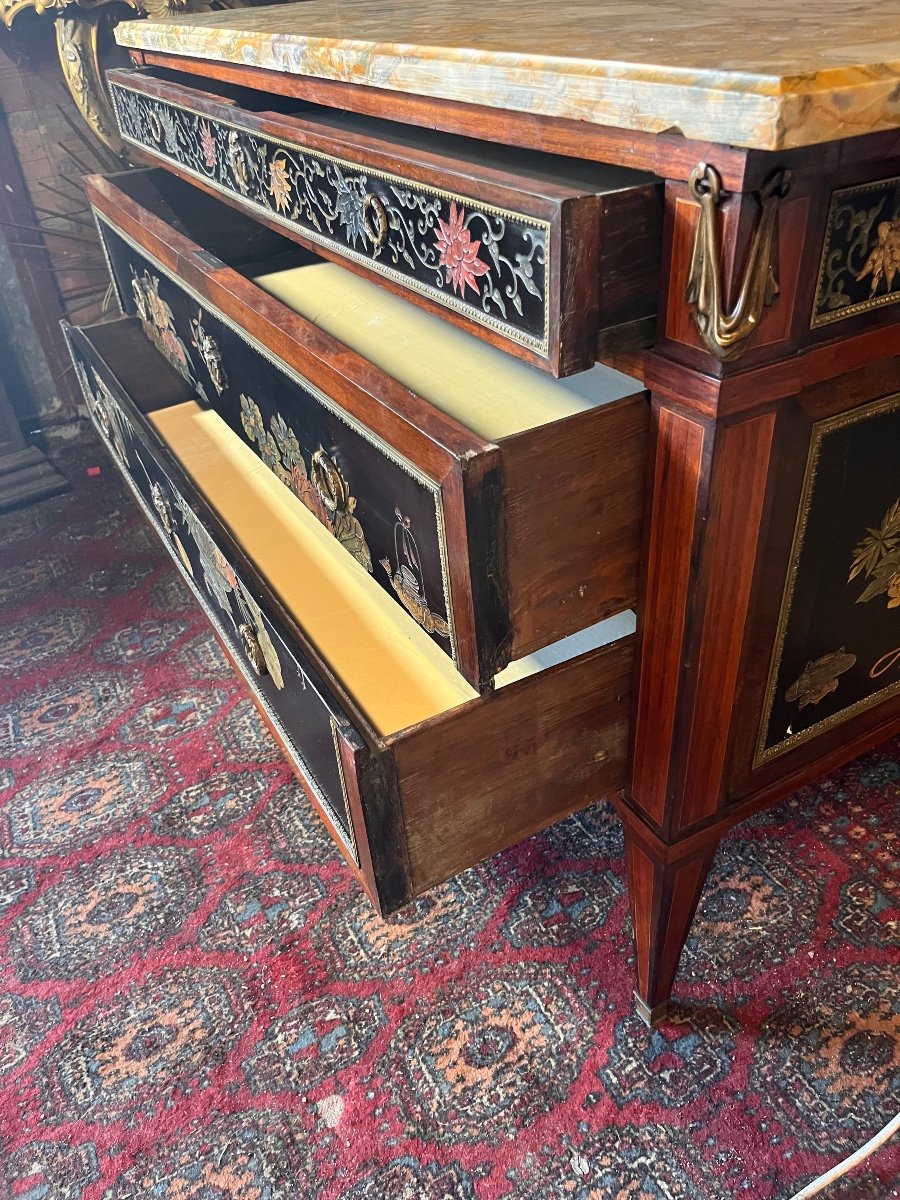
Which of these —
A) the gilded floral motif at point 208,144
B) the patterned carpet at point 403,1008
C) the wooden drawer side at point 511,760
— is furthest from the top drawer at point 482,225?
the patterned carpet at point 403,1008

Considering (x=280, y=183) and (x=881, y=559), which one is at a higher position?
(x=280, y=183)

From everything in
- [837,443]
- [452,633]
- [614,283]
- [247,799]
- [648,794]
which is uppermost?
[614,283]

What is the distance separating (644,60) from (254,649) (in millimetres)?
577

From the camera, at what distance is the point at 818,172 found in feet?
1.53

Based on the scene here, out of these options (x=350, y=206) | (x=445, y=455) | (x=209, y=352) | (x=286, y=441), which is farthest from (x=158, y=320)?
(x=445, y=455)

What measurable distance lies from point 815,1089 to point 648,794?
311 millimetres

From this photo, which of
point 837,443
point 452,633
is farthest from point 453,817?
point 837,443

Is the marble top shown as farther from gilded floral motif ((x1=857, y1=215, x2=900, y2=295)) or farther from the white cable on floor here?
the white cable on floor

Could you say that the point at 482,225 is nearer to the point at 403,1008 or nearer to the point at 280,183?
the point at 280,183

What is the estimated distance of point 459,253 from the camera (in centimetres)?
58

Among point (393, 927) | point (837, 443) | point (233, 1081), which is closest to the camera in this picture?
point (837, 443)

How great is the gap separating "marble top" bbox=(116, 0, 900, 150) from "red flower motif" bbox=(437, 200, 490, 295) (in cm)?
7

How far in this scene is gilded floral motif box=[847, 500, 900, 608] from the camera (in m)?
0.67

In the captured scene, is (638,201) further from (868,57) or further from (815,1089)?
(815,1089)
